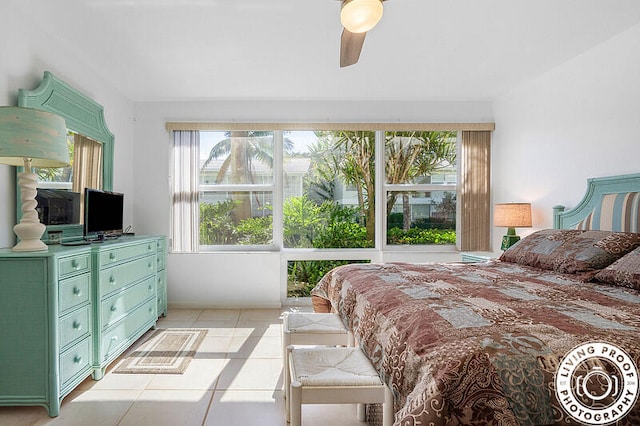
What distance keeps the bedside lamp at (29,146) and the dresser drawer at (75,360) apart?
642 millimetres

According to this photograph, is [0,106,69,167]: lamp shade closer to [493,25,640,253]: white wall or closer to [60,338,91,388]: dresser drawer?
[60,338,91,388]: dresser drawer

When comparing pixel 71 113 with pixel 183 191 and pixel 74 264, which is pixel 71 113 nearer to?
pixel 74 264

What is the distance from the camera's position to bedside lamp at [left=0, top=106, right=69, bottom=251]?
2.12 m

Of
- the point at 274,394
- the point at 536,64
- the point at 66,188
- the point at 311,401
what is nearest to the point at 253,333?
the point at 274,394

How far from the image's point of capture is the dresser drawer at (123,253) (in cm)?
266

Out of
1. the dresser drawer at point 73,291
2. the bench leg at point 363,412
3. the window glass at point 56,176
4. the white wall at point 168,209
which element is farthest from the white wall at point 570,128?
the window glass at point 56,176

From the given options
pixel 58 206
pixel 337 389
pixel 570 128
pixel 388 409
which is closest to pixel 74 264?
pixel 58 206

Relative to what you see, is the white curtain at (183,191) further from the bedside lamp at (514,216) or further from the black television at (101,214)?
the bedside lamp at (514,216)

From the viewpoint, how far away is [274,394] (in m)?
2.39

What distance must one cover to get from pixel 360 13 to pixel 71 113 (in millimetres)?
2500

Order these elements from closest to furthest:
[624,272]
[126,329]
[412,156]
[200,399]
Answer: [624,272]
[200,399]
[126,329]
[412,156]

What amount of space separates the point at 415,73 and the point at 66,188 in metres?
3.19

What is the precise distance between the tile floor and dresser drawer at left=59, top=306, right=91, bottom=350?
370 millimetres

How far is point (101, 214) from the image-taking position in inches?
125
